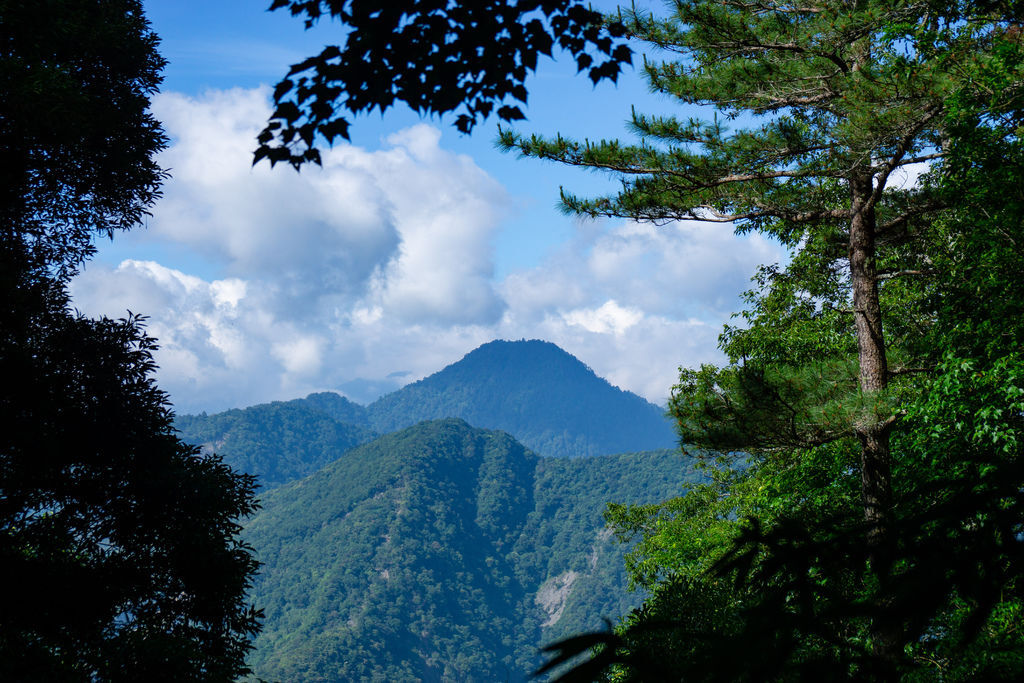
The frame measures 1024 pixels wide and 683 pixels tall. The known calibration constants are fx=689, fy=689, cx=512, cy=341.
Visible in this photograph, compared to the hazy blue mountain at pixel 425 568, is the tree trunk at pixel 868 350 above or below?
above

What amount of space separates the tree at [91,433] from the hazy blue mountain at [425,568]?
102584 mm

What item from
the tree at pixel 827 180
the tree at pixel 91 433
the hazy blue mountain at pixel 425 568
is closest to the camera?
the tree at pixel 827 180

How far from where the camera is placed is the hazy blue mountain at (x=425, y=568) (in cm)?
13038

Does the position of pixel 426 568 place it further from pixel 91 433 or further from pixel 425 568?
pixel 91 433

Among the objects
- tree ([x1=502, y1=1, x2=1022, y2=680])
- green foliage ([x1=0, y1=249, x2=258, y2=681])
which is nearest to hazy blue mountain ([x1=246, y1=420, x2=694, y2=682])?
green foliage ([x1=0, y1=249, x2=258, y2=681])

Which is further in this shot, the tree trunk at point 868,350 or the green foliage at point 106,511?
the green foliage at point 106,511

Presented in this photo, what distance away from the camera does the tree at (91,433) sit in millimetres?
9680

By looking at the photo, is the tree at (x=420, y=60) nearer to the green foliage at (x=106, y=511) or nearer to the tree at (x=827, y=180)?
the tree at (x=827, y=180)

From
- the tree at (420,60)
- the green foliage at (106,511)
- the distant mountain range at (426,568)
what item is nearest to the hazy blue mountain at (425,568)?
the distant mountain range at (426,568)

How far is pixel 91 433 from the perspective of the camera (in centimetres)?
1147

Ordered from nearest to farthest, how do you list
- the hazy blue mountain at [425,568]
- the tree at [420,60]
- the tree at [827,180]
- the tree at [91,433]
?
1. the tree at [420,60]
2. the tree at [827,180]
3. the tree at [91,433]
4. the hazy blue mountain at [425,568]

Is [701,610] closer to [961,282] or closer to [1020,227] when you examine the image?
[961,282]

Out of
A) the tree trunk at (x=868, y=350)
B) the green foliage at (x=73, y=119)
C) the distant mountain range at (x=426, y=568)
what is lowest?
the distant mountain range at (x=426, y=568)

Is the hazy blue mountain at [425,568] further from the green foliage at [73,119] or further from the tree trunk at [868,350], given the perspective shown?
the tree trunk at [868,350]
